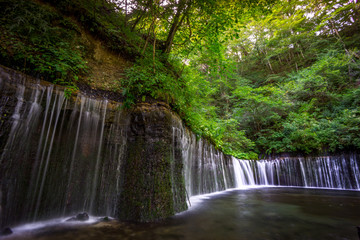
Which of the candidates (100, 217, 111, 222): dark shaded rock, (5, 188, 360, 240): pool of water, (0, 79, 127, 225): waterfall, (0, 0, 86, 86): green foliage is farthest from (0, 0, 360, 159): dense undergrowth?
(5, 188, 360, 240): pool of water

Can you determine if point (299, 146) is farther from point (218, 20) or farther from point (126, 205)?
point (126, 205)

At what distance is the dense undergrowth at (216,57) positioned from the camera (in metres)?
3.67

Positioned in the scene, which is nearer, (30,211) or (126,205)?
(30,211)

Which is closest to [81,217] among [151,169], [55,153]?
[55,153]

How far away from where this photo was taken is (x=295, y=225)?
119 inches

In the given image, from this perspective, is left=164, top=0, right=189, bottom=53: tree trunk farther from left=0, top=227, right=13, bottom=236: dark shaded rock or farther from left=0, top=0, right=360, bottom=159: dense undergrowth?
left=0, top=227, right=13, bottom=236: dark shaded rock

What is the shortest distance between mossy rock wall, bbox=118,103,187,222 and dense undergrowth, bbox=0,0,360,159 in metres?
0.60

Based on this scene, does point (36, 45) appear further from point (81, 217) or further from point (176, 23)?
point (176, 23)

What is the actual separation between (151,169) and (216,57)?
5.03 metres

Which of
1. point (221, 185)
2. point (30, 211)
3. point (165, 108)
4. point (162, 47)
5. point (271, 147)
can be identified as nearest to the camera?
point (30, 211)

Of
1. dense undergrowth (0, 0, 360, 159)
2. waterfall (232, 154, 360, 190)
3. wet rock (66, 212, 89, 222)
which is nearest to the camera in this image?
wet rock (66, 212, 89, 222)

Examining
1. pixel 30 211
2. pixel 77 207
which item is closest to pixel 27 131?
pixel 30 211

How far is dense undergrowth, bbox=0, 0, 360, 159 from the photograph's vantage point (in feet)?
12.0

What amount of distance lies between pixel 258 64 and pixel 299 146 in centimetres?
1416
